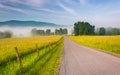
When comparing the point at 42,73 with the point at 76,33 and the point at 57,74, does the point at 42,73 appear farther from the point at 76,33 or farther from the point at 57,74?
the point at 76,33

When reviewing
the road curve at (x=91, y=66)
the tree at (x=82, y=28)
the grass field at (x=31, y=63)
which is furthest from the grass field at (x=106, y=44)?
the tree at (x=82, y=28)

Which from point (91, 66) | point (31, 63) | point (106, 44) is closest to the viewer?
point (91, 66)

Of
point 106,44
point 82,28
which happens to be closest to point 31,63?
point 106,44

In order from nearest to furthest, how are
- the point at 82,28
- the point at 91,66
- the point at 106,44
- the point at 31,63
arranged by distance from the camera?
the point at 91,66 → the point at 31,63 → the point at 106,44 → the point at 82,28

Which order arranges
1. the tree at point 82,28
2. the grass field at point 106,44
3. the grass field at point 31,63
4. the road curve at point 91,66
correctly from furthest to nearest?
the tree at point 82,28 < the grass field at point 106,44 < the grass field at point 31,63 < the road curve at point 91,66

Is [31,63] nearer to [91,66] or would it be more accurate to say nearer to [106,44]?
[91,66]

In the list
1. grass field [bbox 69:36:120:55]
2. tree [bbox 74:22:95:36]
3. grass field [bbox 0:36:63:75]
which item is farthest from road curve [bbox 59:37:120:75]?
tree [bbox 74:22:95:36]

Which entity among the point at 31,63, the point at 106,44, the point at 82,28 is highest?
the point at 82,28

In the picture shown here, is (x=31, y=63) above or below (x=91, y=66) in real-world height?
below

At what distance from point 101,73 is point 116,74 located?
0.83 m

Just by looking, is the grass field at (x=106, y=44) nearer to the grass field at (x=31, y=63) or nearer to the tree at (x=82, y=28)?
the grass field at (x=31, y=63)

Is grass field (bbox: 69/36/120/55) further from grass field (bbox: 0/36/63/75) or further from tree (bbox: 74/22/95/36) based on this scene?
tree (bbox: 74/22/95/36)

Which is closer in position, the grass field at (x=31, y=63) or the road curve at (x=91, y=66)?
the road curve at (x=91, y=66)

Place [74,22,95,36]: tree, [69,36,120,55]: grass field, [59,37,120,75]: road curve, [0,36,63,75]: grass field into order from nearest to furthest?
[59,37,120,75]: road curve < [0,36,63,75]: grass field < [69,36,120,55]: grass field < [74,22,95,36]: tree
